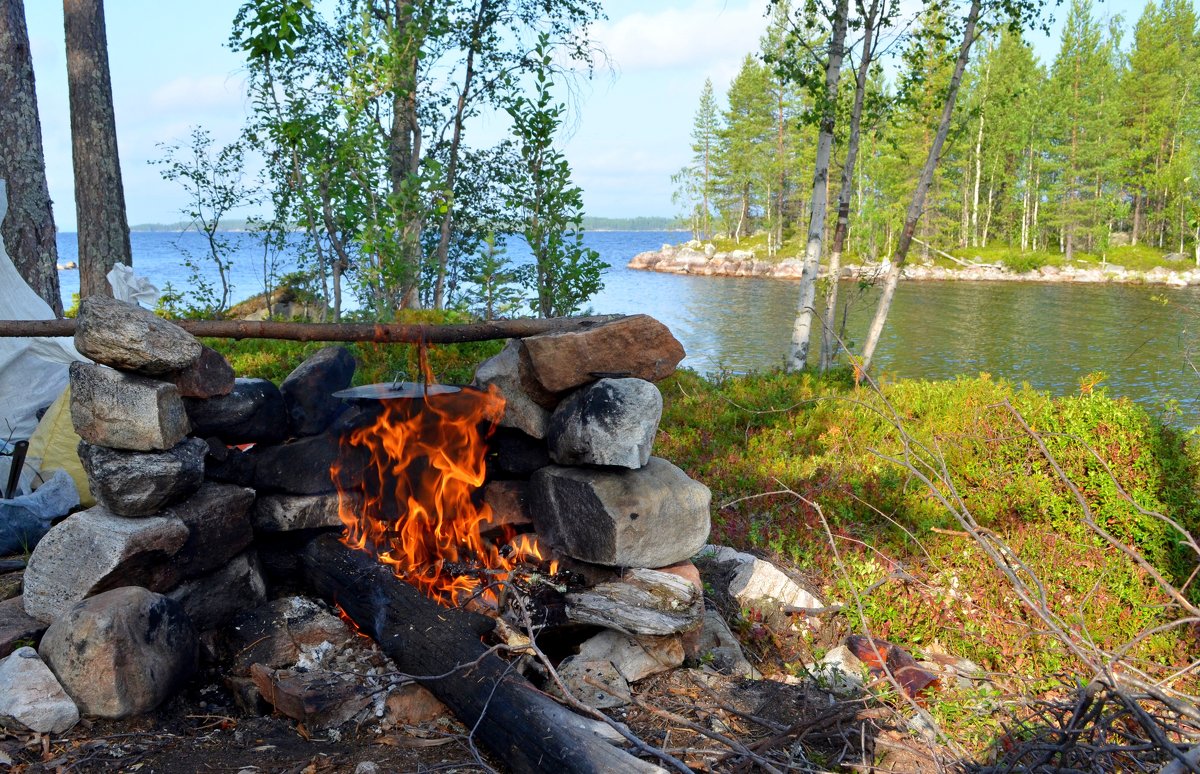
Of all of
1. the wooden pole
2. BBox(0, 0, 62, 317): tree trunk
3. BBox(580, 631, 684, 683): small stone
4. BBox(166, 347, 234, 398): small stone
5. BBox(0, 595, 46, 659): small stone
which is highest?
BBox(0, 0, 62, 317): tree trunk

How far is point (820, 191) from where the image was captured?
12.7 metres

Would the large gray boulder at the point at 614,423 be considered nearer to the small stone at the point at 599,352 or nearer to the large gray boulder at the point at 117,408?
the small stone at the point at 599,352

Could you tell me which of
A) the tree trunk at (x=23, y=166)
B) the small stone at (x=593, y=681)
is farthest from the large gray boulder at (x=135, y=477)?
the tree trunk at (x=23, y=166)

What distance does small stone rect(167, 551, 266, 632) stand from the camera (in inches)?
171

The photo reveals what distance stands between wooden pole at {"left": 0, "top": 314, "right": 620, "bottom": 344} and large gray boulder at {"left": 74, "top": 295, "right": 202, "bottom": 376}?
0.46 metres

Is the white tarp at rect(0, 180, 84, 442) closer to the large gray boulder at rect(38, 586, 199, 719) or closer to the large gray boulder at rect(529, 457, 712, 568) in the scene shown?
the large gray boulder at rect(38, 586, 199, 719)

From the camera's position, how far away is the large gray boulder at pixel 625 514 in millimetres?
4387

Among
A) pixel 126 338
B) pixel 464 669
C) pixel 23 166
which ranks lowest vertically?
pixel 464 669

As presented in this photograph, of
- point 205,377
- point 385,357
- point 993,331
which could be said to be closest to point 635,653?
point 205,377

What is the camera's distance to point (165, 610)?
396 cm

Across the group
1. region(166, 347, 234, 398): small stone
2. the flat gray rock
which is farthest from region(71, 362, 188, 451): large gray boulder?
the flat gray rock

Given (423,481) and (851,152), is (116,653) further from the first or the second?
(851,152)

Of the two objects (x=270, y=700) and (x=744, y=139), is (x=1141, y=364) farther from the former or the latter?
(x=744, y=139)

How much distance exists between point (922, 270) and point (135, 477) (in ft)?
174
